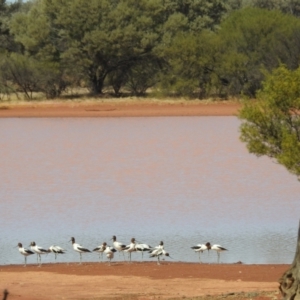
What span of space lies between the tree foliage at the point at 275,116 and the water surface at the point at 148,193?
1977 millimetres

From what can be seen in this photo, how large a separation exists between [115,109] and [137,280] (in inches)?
1533

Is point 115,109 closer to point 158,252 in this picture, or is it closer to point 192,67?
point 192,67

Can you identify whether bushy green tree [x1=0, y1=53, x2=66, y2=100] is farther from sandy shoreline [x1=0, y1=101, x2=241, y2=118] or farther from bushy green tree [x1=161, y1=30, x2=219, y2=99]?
bushy green tree [x1=161, y1=30, x2=219, y2=99]

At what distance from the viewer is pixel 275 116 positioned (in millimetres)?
15953

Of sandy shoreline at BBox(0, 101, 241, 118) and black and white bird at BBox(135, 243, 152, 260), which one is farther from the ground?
black and white bird at BBox(135, 243, 152, 260)

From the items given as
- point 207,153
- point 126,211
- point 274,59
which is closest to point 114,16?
point 274,59

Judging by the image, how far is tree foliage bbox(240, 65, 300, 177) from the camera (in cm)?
1548

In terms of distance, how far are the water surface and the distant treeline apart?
500 inches

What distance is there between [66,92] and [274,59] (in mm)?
13929

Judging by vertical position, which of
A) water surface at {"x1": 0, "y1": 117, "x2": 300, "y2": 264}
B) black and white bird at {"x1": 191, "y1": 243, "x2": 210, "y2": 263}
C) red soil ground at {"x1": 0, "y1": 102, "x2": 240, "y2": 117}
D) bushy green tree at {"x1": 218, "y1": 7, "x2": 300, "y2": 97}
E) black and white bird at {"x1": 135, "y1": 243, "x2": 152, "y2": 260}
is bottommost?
red soil ground at {"x1": 0, "y1": 102, "x2": 240, "y2": 117}

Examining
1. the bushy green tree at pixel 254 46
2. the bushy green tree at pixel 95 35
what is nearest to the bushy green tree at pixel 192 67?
the bushy green tree at pixel 254 46

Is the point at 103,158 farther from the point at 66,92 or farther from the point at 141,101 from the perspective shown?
the point at 66,92

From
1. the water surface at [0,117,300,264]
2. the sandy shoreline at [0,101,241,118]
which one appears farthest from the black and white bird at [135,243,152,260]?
the sandy shoreline at [0,101,241,118]

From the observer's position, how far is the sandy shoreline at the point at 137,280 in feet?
41.2
